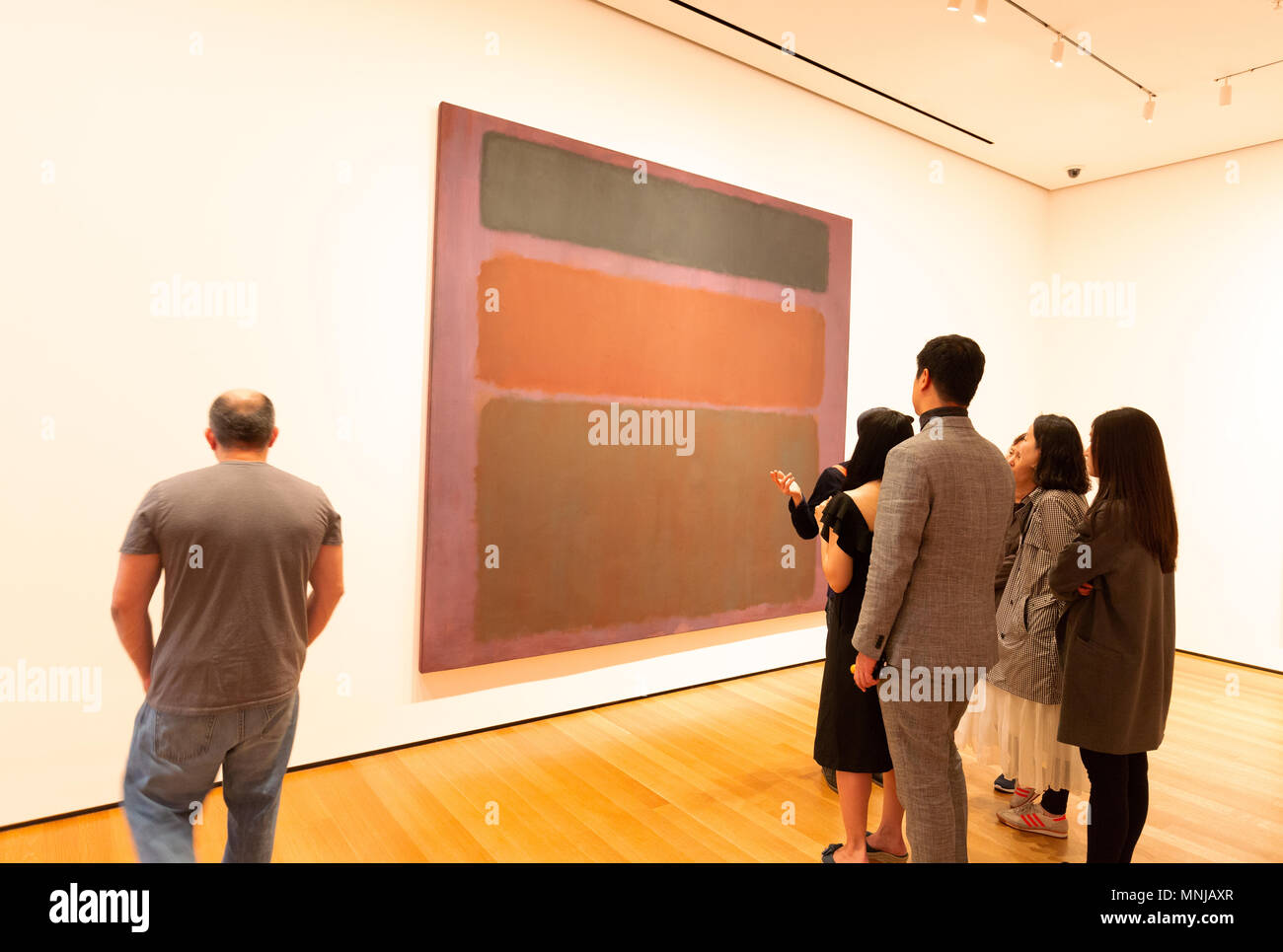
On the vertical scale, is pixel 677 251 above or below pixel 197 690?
above

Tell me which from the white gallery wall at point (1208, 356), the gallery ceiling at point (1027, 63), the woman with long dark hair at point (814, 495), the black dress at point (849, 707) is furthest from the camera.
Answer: the white gallery wall at point (1208, 356)

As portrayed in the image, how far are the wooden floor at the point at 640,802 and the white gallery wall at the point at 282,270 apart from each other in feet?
0.71

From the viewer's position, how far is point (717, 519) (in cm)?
429

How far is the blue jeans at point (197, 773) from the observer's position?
168cm

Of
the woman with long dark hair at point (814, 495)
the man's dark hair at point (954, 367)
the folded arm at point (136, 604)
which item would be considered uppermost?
the man's dark hair at point (954, 367)

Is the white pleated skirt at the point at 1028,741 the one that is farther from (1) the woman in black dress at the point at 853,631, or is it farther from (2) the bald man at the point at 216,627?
(2) the bald man at the point at 216,627

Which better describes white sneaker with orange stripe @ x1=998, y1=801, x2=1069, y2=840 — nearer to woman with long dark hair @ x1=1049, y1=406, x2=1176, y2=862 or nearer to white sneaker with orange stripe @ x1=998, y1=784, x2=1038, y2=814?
white sneaker with orange stripe @ x1=998, y1=784, x2=1038, y2=814

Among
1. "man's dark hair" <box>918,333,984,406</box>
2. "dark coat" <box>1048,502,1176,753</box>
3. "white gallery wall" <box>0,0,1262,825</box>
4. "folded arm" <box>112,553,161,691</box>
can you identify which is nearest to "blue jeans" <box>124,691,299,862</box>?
"folded arm" <box>112,553,161,691</box>

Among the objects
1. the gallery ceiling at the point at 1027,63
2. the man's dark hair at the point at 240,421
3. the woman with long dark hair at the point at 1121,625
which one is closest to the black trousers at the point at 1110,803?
the woman with long dark hair at the point at 1121,625
